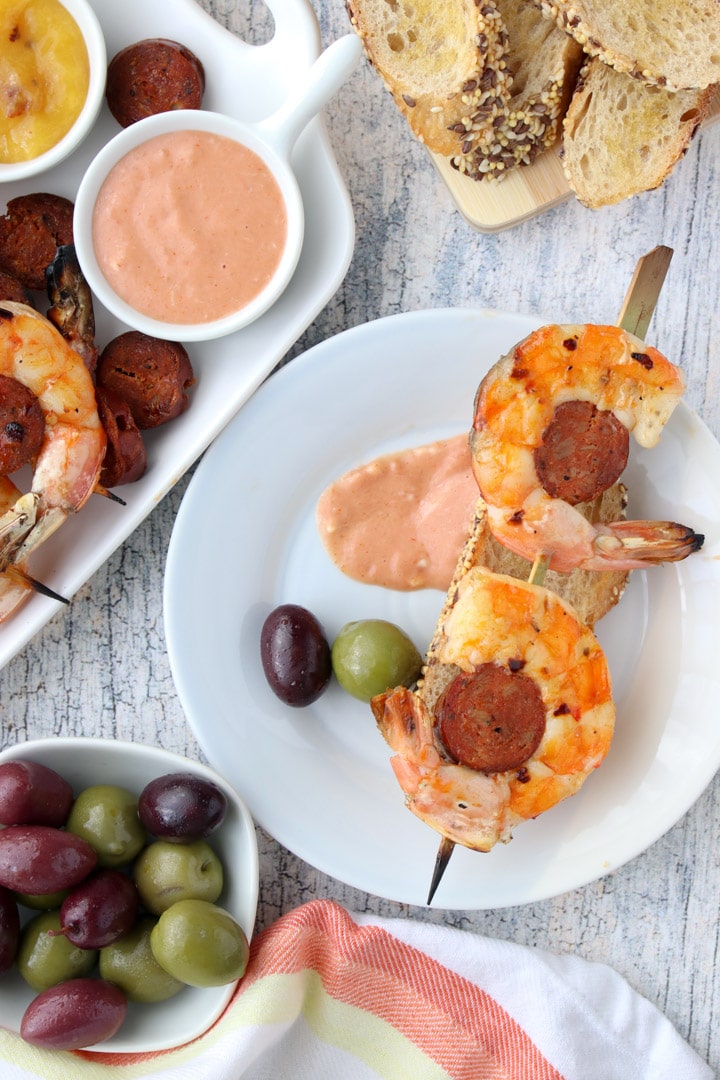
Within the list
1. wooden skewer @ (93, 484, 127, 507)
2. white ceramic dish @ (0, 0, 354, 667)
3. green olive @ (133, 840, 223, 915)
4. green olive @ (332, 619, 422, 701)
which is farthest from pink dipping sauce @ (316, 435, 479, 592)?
green olive @ (133, 840, 223, 915)

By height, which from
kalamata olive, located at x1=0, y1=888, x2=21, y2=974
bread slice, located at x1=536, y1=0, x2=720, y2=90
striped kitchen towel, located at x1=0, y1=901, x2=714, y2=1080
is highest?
bread slice, located at x1=536, y1=0, x2=720, y2=90

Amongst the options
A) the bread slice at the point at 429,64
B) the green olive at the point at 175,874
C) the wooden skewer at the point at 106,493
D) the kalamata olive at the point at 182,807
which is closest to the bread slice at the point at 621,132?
the bread slice at the point at 429,64

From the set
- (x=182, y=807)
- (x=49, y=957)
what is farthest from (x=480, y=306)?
(x=49, y=957)

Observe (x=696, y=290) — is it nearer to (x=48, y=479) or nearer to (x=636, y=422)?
(x=636, y=422)

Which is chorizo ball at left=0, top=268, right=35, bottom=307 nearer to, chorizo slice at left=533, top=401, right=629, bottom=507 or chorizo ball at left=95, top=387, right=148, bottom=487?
chorizo ball at left=95, top=387, right=148, bottom=487

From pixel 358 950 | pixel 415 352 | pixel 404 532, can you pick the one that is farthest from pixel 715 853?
pixel 415 352

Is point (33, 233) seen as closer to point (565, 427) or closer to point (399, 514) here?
point (399, 514)
